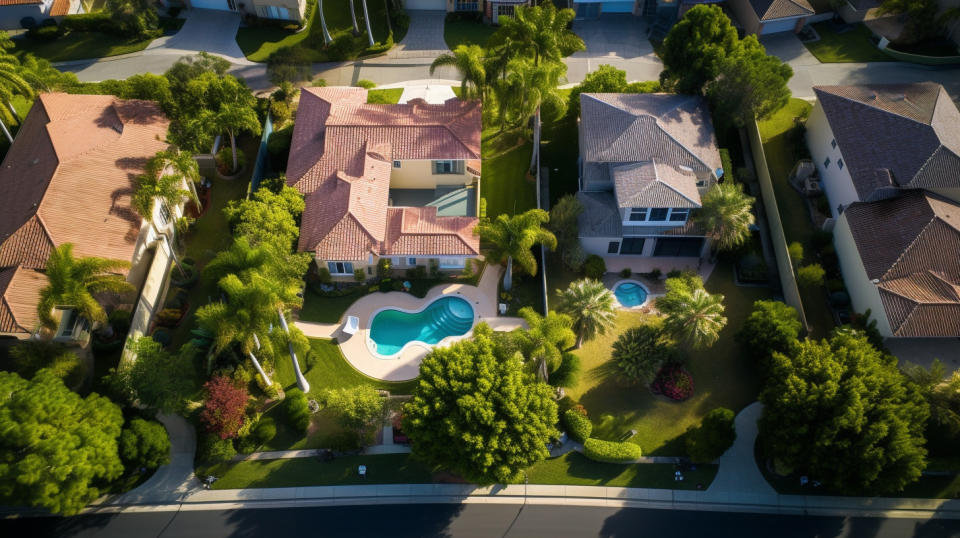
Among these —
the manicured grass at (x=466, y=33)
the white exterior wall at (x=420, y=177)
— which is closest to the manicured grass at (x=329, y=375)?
the white exterior wall at (x=420, y=177)

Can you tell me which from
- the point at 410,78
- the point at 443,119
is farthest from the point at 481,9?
the point at 443,119

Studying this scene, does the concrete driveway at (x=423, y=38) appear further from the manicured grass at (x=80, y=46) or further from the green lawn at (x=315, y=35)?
the manicured grass at (x=80, y=46)

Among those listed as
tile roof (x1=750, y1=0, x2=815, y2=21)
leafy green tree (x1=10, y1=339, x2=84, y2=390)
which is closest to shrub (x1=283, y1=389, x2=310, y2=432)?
leafy green tree (x1=10, y1=339, x2=84, y2=390)

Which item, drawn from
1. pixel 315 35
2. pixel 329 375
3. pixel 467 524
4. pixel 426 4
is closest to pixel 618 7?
pixel 426 4

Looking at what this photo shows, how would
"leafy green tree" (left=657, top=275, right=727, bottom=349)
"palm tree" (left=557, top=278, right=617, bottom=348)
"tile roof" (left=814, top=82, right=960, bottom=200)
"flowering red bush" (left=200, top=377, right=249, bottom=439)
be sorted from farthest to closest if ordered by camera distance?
"tile roof" (left=814, top=82, right=960, bottom=200), "palm tree" (left=557, top=278, right=617, bottom=348), "leafy green tree" (left=657, top=275, right=727, bottom=349), "flowering red bush" (left=200, top=377, right=249, bottom=439)

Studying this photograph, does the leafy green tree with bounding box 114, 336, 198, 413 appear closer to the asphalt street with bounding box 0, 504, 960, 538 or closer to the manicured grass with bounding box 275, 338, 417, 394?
the manicured grass with bounding box 275, 338, 417, 394

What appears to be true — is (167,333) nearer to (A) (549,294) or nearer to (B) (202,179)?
(B) (202,179)
